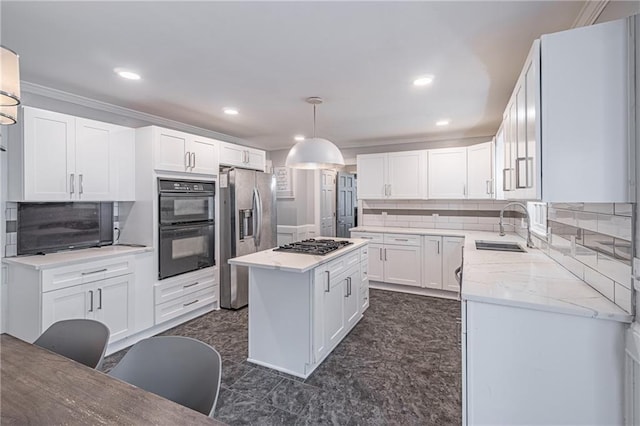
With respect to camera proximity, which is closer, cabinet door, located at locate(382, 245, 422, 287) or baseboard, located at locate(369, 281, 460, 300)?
baseboard, located at locate(369, 281, 460, 300)

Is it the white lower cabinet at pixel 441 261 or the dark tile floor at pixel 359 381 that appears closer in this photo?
the dark tile floor at pixel 359 381

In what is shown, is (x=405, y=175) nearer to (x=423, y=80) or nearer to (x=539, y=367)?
(x=423, y=80)

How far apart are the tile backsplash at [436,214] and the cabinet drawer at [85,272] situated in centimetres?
374

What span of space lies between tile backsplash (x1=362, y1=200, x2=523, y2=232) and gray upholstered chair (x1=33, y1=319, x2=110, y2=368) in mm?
4537

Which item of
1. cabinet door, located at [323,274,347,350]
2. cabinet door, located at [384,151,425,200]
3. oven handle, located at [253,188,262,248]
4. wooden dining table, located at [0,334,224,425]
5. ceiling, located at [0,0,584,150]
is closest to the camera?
wooden dining table, located at [0,334,224,425]

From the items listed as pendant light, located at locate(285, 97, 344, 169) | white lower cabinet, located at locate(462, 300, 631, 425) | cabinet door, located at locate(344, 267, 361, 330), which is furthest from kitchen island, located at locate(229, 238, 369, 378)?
white lower cabinet, located at locate(462, 300, 631, 425)

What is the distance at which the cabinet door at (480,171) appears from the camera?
4.33 metres

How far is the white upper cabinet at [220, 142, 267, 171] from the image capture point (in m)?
3.98

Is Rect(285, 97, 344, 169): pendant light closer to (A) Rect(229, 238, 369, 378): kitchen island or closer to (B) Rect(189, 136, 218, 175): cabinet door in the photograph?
(A) Rect(229, 238, 369, 378): kitchen island

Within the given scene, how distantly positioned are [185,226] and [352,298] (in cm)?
198

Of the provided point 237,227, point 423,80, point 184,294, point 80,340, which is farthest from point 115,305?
point 423,80

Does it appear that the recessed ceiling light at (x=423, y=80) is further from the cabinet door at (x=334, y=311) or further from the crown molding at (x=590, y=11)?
the cabinet door at (x=334, y=311)

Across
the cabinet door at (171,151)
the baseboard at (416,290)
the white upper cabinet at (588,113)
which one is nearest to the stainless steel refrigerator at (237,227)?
the cabinet door at (171,151)

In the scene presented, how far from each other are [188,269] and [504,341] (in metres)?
3.14
